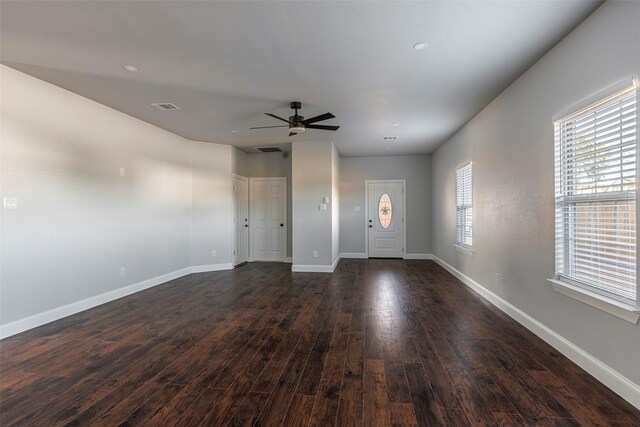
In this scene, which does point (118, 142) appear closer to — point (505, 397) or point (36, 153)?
point (36, 153)

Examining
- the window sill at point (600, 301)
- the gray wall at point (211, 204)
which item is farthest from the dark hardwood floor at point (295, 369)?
the gray wall at point (211, 204)

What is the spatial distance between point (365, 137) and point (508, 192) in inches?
116

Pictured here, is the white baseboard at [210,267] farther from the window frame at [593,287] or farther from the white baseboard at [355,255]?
the window frame at [593,287]

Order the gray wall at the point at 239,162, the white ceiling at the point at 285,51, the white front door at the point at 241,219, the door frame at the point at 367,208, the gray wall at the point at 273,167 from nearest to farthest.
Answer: the white ceiling at the point at 285,51, the gray wall at the point at 239,162, the white front door at the point at 241,219, the gray wall at the point at 273,167, the door frame at the point at 367,208

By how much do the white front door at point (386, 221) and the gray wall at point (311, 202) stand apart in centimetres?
213

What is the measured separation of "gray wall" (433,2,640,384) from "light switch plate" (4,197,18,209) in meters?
5.46

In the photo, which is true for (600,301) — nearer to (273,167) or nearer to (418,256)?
(418,256)

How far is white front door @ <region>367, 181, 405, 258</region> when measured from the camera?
7.86m

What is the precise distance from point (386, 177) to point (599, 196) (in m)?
5.74

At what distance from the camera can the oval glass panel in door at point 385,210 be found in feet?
25.9

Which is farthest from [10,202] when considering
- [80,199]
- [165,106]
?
[165,106]

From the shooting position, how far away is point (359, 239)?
7914 millimetres

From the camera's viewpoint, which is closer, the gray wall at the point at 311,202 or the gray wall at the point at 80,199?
the gray wall at the point at 80,199

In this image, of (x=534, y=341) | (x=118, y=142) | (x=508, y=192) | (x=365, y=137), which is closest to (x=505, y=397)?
(x=534, y=341)
